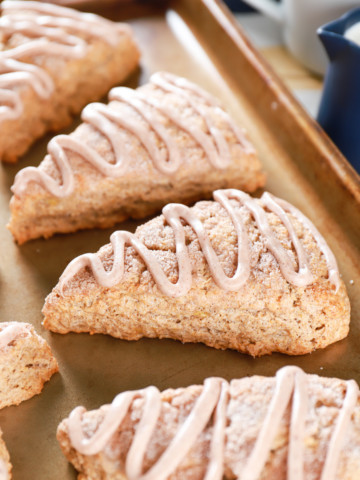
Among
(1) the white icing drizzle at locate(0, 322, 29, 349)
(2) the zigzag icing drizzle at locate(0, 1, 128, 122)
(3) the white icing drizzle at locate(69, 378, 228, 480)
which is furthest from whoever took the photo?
(2) the zigzag icing drizzle at locate(0, 1, 128, 122)

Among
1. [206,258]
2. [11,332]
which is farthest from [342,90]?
[11,332]

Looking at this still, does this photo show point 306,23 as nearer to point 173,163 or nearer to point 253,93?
point 253,93

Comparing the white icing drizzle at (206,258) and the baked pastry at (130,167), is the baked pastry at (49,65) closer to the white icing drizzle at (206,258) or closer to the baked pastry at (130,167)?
the baked pastry at (130,167)

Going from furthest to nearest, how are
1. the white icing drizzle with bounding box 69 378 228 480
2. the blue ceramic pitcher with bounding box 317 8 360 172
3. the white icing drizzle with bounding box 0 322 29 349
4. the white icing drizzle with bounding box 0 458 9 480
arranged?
the blue ceramic pitcher with bounding box 317 8 360 172, the white icing drizzle with bounding box 0 322 29 349, the white icing drizzle with bounding box 0 458 9 480, the white icing drizzle with bounding box 69 378 228 480

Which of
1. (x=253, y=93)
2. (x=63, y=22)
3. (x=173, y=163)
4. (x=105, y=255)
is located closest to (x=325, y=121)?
(x=253, y=93)

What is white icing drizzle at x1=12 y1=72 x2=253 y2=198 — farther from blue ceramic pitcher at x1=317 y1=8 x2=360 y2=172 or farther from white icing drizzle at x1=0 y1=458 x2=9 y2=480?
white icing drizzle at x1=0 y1=458 x2=9 y2=480

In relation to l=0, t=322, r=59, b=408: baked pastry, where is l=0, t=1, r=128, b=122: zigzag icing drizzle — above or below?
above

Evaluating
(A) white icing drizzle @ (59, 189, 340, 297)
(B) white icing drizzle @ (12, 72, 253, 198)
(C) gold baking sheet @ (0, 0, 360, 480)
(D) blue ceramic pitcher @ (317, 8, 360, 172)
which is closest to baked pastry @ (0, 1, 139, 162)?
(C) gold baking sheet @ (0, 0, 360, 480)

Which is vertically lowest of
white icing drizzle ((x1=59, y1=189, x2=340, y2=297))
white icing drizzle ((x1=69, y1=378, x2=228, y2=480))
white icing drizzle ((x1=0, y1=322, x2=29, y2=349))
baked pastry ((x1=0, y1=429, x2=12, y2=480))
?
baked pastry ((x1=0, y1=429, x2=12, y2=480))
